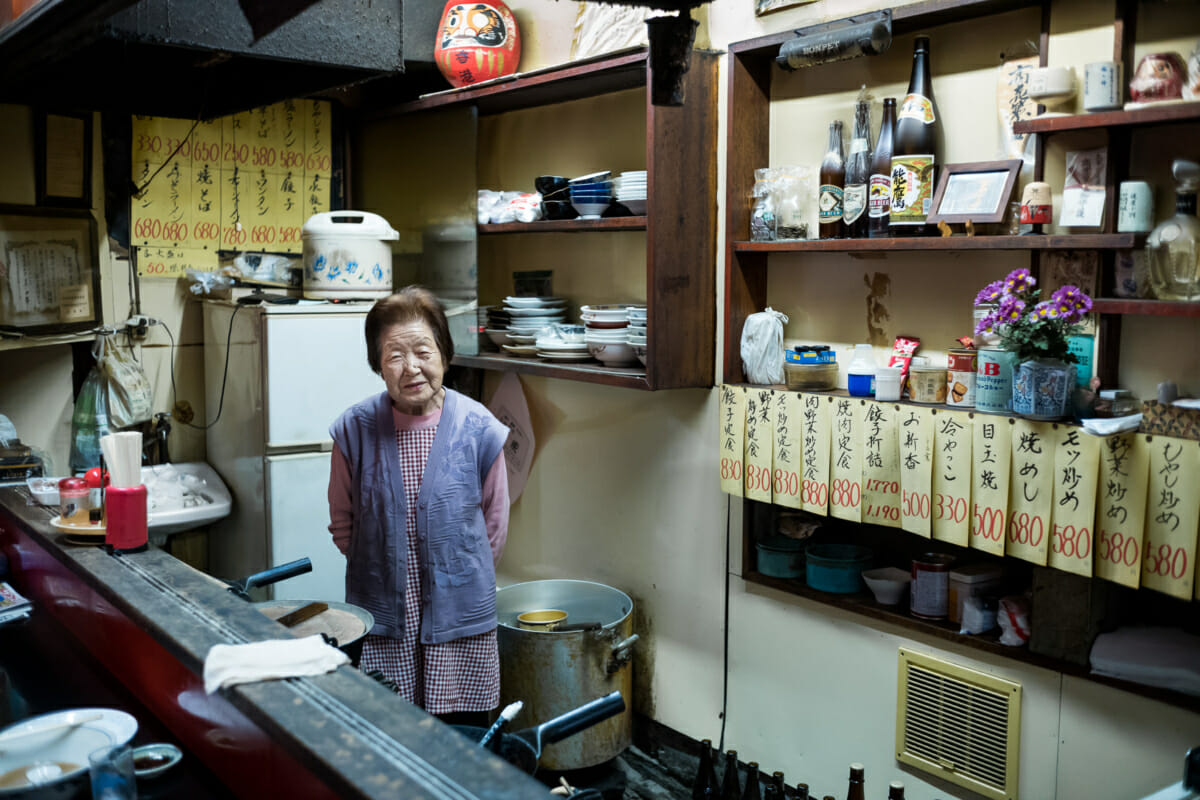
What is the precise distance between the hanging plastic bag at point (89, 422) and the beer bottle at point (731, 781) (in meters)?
2.49

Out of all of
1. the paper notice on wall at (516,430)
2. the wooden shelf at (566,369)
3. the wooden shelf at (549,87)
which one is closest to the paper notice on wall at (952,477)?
the wooden shelf at (566,369)

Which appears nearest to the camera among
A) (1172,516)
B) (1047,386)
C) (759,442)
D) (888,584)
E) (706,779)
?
(1172,516)

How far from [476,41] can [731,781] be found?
2.59 m

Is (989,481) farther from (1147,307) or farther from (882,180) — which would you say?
(882,180)

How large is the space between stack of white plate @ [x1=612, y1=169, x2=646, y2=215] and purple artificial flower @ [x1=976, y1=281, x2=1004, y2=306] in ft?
3.69

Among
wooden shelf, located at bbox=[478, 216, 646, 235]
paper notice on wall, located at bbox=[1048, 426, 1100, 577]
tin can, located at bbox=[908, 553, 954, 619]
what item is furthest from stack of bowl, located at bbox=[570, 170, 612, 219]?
paper notice on wall, located at bbox=[1048, 426, 1100, 577]

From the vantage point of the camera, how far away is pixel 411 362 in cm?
255

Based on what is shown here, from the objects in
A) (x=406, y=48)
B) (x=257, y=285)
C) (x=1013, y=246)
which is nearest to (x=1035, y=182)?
(x=1013, y=246)

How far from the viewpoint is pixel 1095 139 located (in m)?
2.20

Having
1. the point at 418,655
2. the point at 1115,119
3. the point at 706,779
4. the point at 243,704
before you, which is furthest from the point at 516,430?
the point at 243,704

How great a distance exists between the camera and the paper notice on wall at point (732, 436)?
290 centimetres

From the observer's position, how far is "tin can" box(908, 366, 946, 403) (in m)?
2.46

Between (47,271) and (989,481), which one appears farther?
(47,271)

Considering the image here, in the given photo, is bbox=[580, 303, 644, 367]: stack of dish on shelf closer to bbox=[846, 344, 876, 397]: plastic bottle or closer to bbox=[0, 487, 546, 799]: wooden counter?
bbox=[846, 344, 876, 397]: plastic bottle
